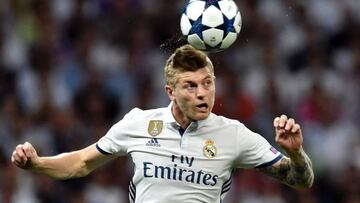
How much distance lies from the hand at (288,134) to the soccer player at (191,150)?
225 millimetres

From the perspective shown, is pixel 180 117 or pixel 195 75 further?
pixel 180 117

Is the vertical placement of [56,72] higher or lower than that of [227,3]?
lower

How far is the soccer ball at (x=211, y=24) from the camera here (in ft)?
25.7

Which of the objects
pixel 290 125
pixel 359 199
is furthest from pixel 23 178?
pixel 290 125

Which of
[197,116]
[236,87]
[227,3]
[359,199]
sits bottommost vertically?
[359,199]

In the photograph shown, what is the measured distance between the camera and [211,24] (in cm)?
785

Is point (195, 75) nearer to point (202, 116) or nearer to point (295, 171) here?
point (202, 116)

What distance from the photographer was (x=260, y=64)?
13.5 m

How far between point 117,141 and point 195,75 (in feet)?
2.44

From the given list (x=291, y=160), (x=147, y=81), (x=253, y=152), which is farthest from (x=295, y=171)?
(x=147, y=81)

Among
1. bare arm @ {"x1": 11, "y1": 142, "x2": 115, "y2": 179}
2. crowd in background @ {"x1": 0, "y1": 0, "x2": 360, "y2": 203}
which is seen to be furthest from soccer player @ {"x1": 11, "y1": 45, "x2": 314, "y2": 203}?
crowd in background @ {"x1": 0, "y1": 0, "x2": 360, "y2": 203}

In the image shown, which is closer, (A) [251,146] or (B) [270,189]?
(A) [251,146]

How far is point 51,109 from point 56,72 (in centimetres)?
79

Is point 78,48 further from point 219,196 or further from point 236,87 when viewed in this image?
point 219,196
